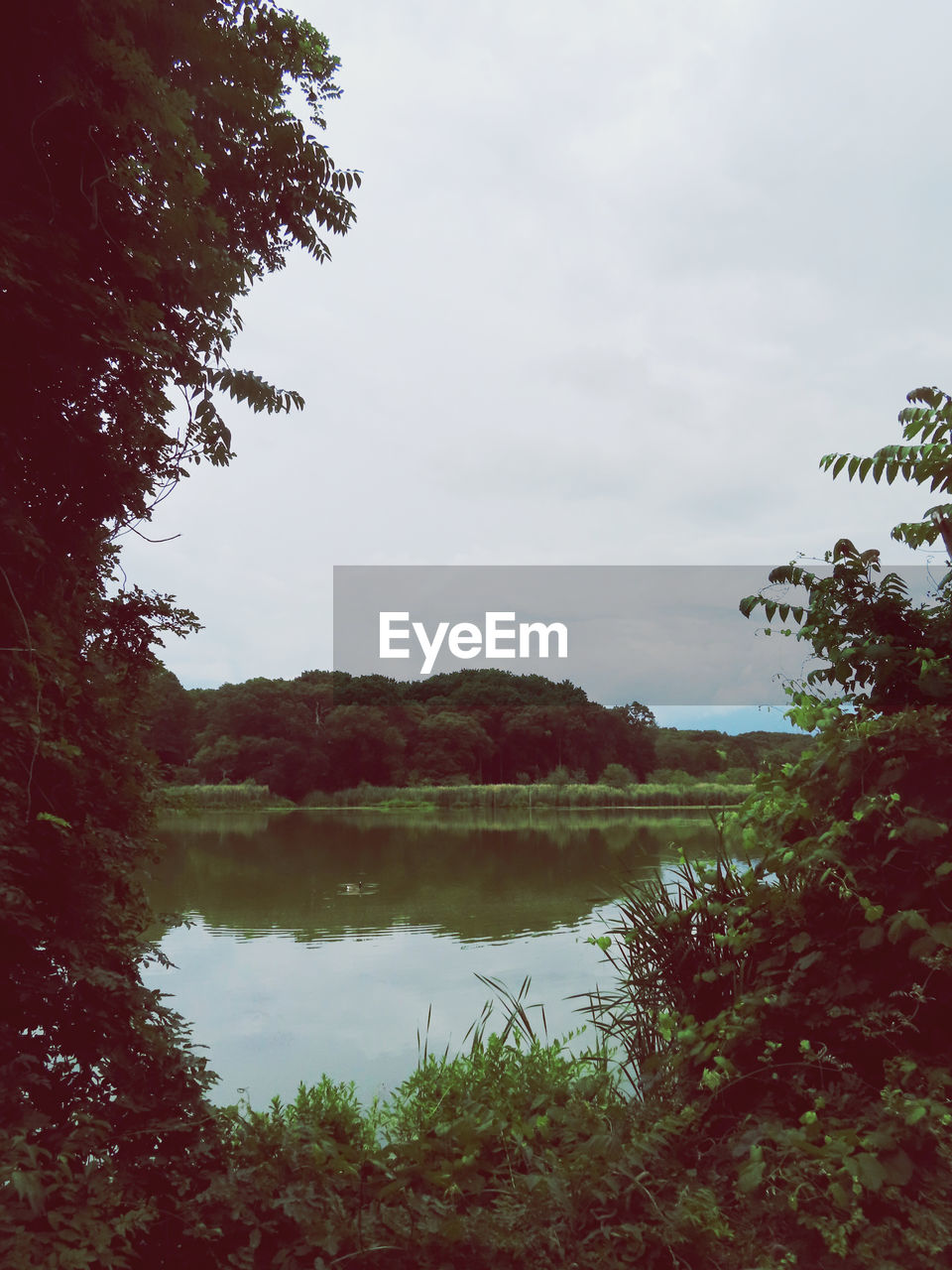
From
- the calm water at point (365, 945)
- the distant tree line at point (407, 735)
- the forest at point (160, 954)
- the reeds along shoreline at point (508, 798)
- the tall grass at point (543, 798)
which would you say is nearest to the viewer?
the forest at point (160, 954)

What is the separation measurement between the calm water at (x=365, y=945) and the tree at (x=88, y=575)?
0.27m

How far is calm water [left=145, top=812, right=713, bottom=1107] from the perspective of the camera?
518 cm

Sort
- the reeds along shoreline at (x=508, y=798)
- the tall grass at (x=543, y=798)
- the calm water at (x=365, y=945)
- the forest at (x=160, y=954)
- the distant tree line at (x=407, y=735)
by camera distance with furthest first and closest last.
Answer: the distant tree line at (x=407, y=735), the tall grass at (x=543, y=798), the reeds along shoreline at (x=508, y=798), the calm water at (x=365, y=945), the forest at (x=160, y=954)

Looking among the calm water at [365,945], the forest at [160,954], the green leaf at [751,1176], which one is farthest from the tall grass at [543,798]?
the green leaf at [751,1176]

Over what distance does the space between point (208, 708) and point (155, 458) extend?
4503 cm

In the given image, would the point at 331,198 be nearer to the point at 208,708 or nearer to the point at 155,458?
the point at 155,458

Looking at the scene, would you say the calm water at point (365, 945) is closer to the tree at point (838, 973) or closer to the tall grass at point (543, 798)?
the tree at point (838, 973)

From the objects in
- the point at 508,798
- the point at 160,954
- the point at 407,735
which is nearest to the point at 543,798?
the point at 508,798

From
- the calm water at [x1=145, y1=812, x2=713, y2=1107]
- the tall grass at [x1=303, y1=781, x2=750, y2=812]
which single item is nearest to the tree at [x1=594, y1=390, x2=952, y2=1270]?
the calm water at [x1=145, y1=812, x2=713, y2=1107]

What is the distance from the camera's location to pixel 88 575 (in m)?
2.60

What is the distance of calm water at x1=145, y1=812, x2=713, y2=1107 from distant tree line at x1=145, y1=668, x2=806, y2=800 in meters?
23.1

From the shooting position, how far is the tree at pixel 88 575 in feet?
6.85

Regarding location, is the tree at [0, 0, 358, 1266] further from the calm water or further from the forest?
the calm water

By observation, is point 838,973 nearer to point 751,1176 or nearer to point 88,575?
point 751,1176
